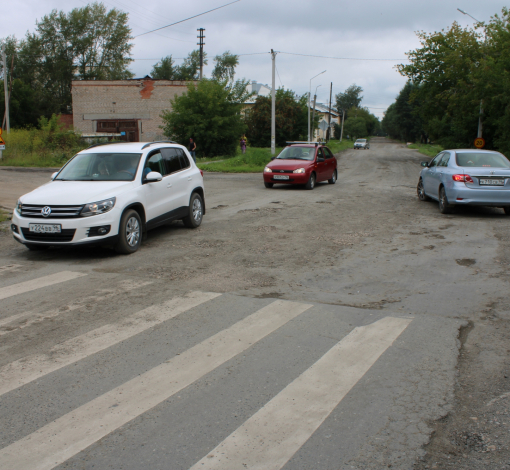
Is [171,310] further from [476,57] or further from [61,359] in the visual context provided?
[476,57]

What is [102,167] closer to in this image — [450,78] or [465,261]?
[465,261]

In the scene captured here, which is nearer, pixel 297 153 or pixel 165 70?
pixel 297 153

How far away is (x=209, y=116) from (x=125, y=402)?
3488cm

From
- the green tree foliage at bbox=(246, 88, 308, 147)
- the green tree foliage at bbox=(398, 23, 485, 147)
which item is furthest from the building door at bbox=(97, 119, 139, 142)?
the green tree foliage at bbox=(398, 23, 485, 147)

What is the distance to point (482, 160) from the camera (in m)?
13.2

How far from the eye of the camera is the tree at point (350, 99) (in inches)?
6883

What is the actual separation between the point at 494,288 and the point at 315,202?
354 inches

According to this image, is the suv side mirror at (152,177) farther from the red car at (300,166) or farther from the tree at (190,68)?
the tree at (190,68)

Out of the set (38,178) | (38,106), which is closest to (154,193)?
(38,178)

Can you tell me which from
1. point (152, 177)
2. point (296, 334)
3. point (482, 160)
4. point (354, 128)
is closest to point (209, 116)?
point (482, 160)

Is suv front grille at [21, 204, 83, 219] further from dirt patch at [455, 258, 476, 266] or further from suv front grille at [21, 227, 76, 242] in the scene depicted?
dirt patch at [455, 258, 476, 266]

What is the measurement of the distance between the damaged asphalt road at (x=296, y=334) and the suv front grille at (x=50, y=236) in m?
0.36

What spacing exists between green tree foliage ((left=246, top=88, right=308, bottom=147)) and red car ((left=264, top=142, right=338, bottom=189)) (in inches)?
1625

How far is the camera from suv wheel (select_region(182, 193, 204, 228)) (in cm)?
1094
